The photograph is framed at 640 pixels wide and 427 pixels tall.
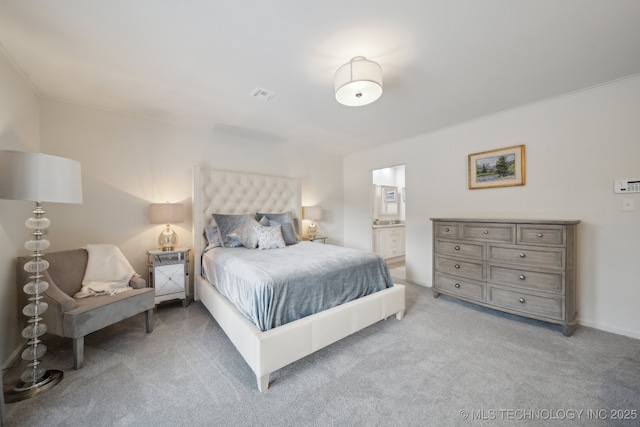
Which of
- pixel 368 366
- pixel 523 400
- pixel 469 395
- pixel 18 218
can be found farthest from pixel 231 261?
pixel 523 400

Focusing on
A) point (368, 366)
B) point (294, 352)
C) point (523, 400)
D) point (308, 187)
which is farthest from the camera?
point (308, 187)

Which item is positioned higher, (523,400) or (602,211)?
(602,211)

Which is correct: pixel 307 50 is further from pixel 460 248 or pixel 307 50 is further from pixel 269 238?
pixel 460 248

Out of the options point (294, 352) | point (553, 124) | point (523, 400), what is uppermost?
point (553, 124)

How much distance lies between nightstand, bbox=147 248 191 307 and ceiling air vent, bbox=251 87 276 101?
204 cm

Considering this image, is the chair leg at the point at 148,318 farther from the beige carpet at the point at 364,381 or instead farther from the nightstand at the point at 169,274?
the nightstand at the point at 169,274

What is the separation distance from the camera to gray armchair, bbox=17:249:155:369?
178 cm

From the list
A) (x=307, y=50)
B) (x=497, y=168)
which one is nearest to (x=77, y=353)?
(x=307, y=50)

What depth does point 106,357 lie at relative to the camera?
6.34ft

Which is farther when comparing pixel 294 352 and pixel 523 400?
pixel 294 352

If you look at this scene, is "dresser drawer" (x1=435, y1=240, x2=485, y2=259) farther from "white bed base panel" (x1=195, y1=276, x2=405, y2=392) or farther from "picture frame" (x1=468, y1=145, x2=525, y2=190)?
"white bed base panel" (x1=195, y1=276, x2=405, y2=392)

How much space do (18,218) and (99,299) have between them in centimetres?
94

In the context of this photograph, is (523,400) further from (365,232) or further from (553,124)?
(365,232)

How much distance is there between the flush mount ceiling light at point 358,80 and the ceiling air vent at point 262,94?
2.95 ft
